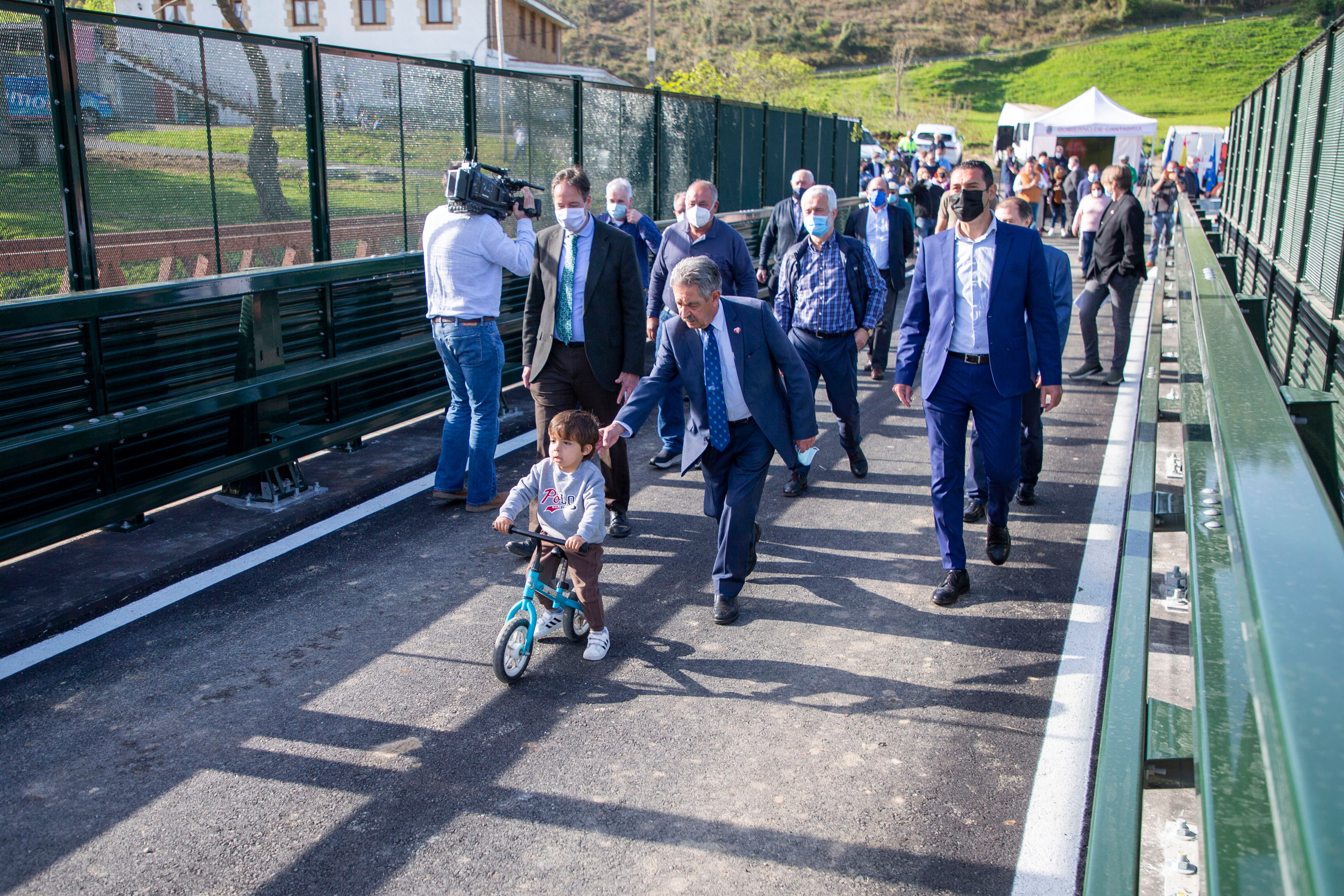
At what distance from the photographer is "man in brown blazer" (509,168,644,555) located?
6.59m

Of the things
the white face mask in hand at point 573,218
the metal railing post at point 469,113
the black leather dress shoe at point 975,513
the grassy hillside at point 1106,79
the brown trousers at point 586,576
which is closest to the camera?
the brown trousers at point 586,576

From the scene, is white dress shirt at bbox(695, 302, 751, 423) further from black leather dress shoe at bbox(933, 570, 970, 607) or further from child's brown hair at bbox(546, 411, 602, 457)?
black leather dress shoe at bbox(933, 570, 970, 607)

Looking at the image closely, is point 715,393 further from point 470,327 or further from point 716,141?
point 716,141

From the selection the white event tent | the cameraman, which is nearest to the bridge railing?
the cameraman

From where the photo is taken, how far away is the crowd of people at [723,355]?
5477 millimetres

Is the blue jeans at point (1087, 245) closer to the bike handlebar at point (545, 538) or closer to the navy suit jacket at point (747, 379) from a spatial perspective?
the navy suit jacket at point (747, 379)

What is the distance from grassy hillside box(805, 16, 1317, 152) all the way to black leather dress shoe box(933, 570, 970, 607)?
7105cm

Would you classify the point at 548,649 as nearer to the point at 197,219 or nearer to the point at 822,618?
the point at 822,618

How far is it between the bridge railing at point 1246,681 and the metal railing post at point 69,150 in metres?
5.73

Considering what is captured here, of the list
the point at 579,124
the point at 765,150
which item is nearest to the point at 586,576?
the point at 579,124

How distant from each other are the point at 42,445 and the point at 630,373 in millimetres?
3118

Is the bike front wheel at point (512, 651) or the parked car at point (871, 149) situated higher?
the parked car at point (871, 149)

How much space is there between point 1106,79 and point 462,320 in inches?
3704

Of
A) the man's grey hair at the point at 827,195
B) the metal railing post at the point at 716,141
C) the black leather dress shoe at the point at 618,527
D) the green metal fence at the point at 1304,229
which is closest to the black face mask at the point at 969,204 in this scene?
the green metal fence at the point at 1304,229
